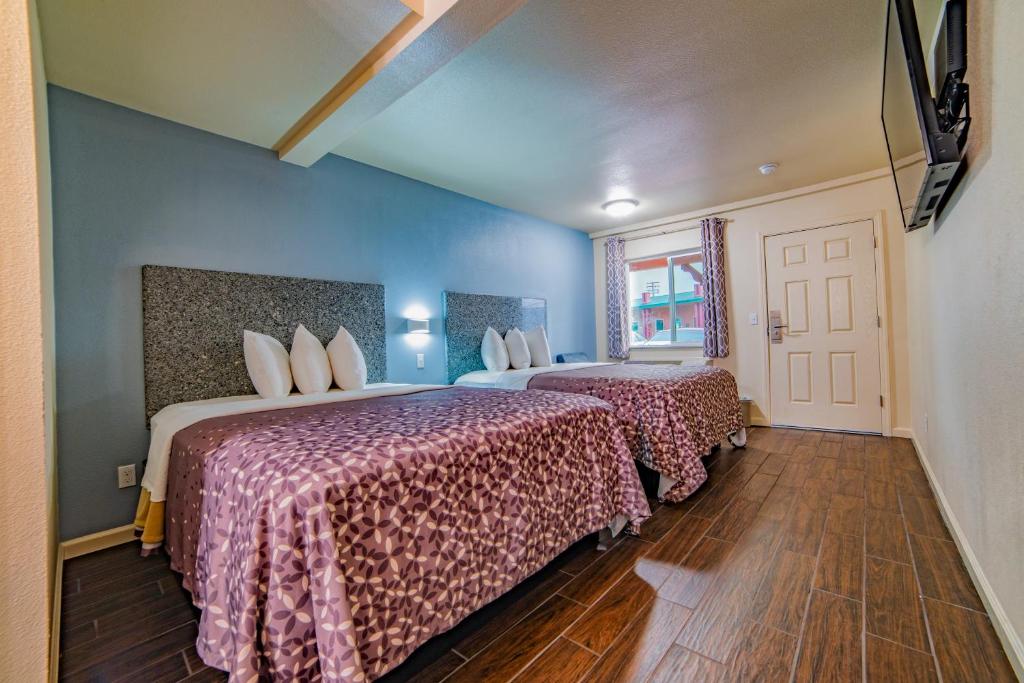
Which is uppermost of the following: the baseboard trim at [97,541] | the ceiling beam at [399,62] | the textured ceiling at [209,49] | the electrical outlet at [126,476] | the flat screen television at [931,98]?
the textured ceiling at [209,49]

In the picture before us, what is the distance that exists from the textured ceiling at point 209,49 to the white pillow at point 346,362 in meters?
1.47

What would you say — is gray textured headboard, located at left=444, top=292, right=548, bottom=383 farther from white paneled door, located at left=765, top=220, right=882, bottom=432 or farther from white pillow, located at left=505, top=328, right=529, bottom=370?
white paneled door, located at left=765, top=220, right=882, bottom=432

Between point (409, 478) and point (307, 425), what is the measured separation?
2.06ft

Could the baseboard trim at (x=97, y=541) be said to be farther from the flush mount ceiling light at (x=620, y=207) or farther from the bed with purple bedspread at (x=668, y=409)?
the flush mount ceiling light at (x=620, y=207)

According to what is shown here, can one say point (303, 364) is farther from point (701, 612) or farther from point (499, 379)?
point (701, 612)

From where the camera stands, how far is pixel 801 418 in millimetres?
4312

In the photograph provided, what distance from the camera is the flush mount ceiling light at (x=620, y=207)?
4457 millimetres

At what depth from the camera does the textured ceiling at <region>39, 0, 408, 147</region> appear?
5.65 ft

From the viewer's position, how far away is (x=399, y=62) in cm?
192

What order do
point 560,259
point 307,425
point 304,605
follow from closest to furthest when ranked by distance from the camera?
point 304,605 < point 307,425 < point 560,259

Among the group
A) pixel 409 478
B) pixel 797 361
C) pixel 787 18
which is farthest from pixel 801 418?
pixel 409 478

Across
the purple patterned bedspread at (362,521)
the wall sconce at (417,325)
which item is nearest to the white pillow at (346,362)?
the wall sconce at (417,325)

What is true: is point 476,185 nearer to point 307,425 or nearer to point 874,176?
point 307,425

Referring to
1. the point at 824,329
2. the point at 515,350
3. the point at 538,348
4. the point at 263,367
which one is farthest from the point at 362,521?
the point at 824,329
